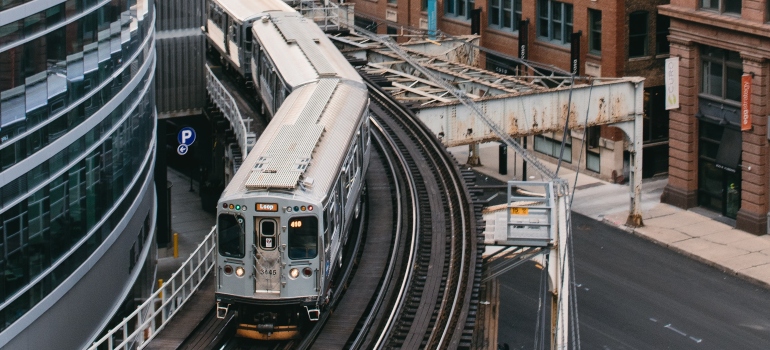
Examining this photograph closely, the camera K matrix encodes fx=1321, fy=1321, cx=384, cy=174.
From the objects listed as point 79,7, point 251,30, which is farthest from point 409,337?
point 251,30

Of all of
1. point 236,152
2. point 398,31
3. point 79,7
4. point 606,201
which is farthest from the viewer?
point 398,31

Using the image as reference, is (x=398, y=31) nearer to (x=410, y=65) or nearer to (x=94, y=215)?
(x=410, y=65)

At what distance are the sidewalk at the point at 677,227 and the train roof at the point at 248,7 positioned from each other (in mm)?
11821

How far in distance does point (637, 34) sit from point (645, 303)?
17.5 meters

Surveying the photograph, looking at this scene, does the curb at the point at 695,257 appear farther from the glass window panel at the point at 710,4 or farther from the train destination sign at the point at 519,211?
the train destination sign at the point at 519,211

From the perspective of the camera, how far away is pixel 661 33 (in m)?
54.1

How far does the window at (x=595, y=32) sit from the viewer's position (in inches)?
2140

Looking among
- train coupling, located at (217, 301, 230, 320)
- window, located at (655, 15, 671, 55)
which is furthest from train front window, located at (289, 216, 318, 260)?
window, located at (655, 15, 671, 55)

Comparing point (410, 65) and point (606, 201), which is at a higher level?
point (410, 65)

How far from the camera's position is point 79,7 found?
2900cm

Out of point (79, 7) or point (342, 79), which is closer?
point (79, 7)

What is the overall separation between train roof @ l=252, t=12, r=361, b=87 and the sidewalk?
11161mm

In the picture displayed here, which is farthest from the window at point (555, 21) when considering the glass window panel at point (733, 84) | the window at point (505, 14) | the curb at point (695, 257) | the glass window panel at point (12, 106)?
the glass window panel at point (12, 106)

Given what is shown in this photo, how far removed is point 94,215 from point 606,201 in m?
25.0
